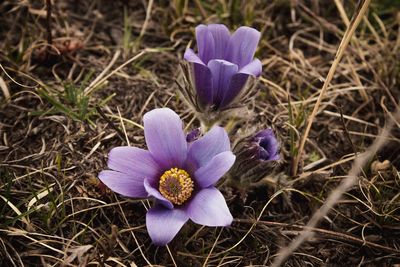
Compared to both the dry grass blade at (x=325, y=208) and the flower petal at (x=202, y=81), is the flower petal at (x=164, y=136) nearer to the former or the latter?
the flower petal at (x=202, y=81)

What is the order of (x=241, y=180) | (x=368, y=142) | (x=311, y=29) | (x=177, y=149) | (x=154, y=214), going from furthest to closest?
(x=311, y=29)
(x=368, y=142)
(x=241, y=180)
(x=177, y=149)
(x=154, y=214)

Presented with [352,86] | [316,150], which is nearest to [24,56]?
[316,150]

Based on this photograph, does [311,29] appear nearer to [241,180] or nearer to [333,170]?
[333,170]

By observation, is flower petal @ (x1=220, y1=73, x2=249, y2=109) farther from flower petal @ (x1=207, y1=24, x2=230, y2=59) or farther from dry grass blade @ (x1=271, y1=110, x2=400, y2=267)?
dry grass blade @ (x1=271, y1=110, x2=400, y2=267)

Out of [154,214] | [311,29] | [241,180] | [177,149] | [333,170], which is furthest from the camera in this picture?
[311,29]

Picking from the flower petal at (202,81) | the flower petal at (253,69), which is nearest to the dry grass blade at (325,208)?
the flower petal at (253,69)

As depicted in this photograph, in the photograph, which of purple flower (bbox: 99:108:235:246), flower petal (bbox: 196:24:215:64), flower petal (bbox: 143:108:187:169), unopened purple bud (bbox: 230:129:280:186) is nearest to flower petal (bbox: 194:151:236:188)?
purple flower (bbox: 99:108:235:246)
